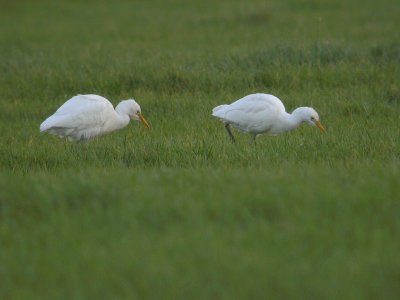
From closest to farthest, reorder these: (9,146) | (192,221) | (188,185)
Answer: (192,221) < (188,185) < (9,146)

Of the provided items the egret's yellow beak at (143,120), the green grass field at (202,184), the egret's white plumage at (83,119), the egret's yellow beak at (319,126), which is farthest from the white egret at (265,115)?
the egret's white plumage at (83,119)

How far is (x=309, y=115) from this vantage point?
8242 millimetres

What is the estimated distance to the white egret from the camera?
8.26m

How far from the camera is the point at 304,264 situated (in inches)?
161

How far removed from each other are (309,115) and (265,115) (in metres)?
0.48

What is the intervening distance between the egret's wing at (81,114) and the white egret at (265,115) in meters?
1.35

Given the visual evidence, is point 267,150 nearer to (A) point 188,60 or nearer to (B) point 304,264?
(B) point 304,264

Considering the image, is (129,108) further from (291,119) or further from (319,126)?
(319,126)

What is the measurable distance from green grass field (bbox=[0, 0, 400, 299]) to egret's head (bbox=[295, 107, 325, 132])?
0.27 meters

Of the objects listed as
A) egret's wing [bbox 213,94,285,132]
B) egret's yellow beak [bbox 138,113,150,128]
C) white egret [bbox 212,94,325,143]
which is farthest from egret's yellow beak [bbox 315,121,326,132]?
egret's yellow beak [bbox 138,113,150,128]

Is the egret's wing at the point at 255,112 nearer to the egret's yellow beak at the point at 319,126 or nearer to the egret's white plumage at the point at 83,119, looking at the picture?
the egret's yellow beak at the point at 319,126

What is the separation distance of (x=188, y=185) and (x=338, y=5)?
1932cm

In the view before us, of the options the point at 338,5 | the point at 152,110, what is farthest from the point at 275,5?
the point at 152,110

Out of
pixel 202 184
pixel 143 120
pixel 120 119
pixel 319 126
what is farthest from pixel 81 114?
pixel 202 184
